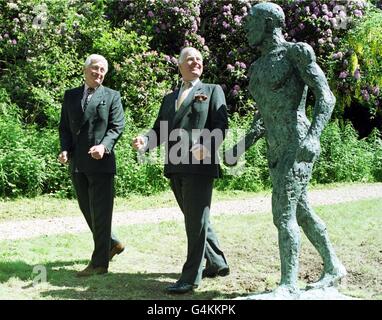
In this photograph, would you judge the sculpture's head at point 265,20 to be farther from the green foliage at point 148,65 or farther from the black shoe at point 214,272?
the green foliage at point 148,65

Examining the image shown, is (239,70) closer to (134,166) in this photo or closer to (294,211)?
(134,166)

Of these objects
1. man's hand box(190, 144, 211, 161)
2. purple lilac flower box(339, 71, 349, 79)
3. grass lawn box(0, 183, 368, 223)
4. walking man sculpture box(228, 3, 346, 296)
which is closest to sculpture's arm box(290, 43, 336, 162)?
walking man sculpture box(228, 3, 346, 296)

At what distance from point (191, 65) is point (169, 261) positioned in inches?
85.7

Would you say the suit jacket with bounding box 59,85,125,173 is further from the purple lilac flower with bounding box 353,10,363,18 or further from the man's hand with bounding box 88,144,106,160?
the purple lilac flower with bounding box 353,10,363,18

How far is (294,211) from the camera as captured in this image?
15.2ft

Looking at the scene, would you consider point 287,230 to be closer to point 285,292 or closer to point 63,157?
point 285,292

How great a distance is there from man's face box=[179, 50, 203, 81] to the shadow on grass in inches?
70.6

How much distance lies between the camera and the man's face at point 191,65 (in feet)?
17.7

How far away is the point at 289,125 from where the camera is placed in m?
4.65

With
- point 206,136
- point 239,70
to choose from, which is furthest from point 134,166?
point 206,136

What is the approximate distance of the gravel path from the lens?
8133 mm

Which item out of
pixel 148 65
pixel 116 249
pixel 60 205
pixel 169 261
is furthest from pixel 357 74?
pixel 116 249

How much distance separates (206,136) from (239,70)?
8.78m

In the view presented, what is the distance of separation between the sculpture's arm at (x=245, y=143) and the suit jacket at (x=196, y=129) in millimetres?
238
